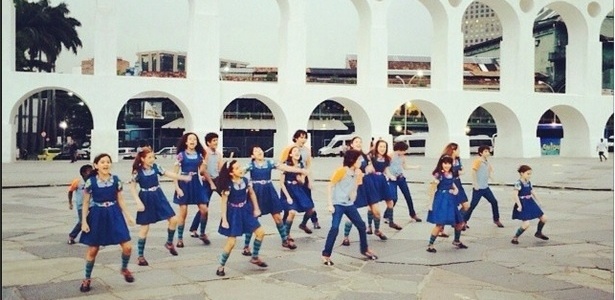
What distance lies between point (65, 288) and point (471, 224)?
6879mm

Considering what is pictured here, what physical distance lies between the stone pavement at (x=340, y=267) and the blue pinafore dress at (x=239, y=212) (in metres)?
0.50

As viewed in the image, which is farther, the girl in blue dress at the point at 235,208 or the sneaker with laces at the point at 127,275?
the girl in blue dress at the point at 235,208

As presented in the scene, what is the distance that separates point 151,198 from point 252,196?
1305mm

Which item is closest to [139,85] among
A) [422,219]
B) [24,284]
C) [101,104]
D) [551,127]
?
[101,104]

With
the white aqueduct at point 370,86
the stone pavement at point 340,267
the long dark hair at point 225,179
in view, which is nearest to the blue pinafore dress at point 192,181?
the stone pavement at point 340,267

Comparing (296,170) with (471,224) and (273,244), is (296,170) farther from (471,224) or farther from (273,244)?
(471,224)

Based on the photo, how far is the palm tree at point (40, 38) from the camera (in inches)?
1784

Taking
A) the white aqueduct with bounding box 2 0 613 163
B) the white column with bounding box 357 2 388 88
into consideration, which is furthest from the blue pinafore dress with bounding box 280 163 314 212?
the white column with bounding box 357 2 388 88

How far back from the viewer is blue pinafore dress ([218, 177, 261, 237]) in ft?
21.3

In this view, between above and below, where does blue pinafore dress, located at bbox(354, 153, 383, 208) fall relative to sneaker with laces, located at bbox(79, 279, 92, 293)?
above

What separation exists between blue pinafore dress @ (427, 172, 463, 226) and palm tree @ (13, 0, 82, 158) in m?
42.0

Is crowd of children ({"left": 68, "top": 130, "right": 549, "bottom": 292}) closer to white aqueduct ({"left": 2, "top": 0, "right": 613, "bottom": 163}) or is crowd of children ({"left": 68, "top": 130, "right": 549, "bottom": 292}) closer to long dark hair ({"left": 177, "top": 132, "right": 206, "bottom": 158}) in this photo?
long dark hair ({"left": 177, "top": 132, "right": 206, "bottom": 158})

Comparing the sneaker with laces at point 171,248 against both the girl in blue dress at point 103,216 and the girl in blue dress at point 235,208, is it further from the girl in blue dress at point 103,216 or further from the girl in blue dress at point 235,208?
the girl in blue dress at point 103,216

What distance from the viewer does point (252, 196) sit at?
6.74 metres
